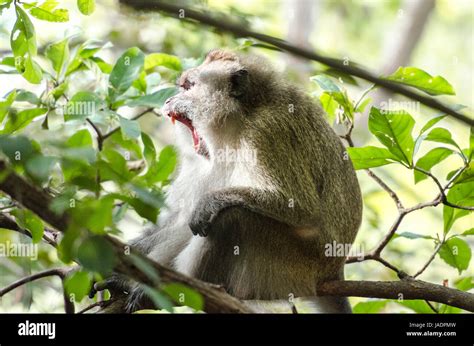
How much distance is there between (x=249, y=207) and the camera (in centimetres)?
399

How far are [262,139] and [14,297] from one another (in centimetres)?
297

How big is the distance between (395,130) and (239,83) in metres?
1.25

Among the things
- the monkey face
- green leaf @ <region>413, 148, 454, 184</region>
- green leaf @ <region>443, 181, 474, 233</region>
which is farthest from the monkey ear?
green leaf @ <region>443, 181, 474, 233</region>

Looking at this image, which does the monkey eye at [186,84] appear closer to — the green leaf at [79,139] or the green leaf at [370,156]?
the green leaf at [370,156]

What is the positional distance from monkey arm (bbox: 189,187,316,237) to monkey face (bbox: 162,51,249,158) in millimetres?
615

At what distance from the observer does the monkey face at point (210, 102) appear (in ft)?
14.8

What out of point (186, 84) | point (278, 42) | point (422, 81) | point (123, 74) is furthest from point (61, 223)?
point (186, 84)

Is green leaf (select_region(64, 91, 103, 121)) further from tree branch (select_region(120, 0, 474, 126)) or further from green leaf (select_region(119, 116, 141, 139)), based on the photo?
tree branch (select_region(120, 0, 474, 126))

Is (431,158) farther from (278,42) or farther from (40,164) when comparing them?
(40,164)


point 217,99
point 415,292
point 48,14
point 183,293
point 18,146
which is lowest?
point 415,292

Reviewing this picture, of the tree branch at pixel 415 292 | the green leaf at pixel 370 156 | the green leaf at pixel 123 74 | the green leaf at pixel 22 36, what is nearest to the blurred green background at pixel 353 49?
the green leaf at pixel 22 36
